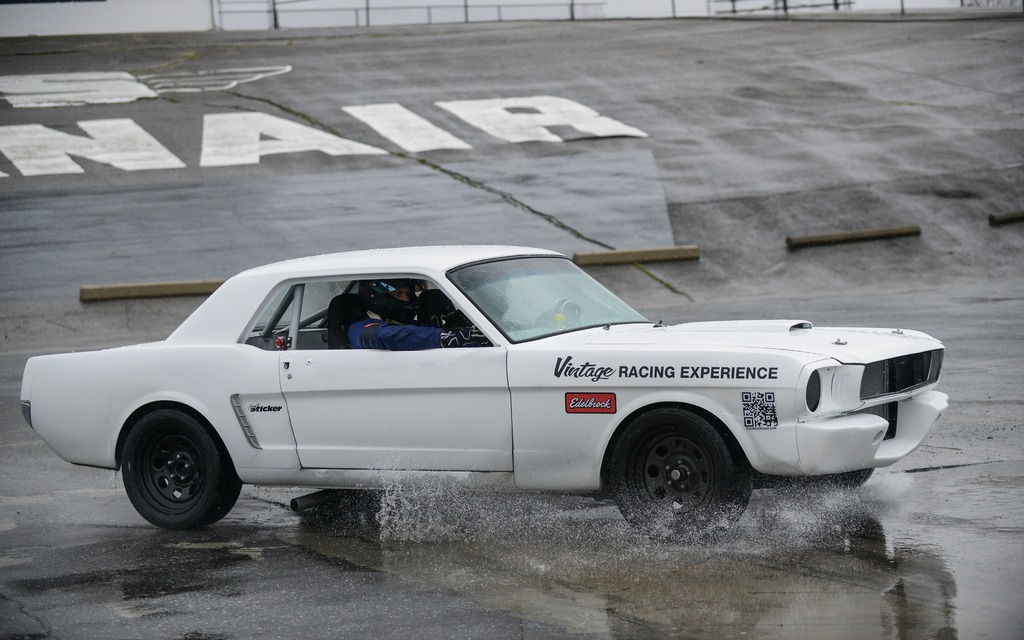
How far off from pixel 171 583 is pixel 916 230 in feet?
52.2

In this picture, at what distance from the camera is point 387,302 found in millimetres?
6906

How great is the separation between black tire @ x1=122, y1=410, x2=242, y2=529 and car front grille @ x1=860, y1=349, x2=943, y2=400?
344 cm

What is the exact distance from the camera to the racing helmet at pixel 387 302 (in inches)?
272

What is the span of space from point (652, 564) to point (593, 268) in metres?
12.5

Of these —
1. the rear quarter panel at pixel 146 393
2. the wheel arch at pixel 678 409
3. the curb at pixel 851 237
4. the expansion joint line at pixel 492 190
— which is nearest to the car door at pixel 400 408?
the rear quarter panel at pixel 146 393

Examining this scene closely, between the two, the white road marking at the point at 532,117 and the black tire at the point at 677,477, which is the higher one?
the white road marking at the point at 532,117

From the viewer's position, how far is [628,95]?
27344mm

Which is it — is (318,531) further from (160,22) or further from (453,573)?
(160,22)

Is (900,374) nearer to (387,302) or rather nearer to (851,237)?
(387,302)

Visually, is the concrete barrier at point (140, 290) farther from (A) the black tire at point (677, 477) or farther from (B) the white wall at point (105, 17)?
(B) the white wall at point (105, 17)

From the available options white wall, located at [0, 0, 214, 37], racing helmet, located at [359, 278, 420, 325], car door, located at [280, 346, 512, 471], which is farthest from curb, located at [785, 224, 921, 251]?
white wall, located at [0, 0, 214, 37]

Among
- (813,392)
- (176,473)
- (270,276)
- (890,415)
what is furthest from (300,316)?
(890,415)

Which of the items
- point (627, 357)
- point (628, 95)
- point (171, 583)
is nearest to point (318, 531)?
point (171, 583)

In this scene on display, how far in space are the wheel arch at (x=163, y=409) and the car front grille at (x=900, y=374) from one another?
340cm
